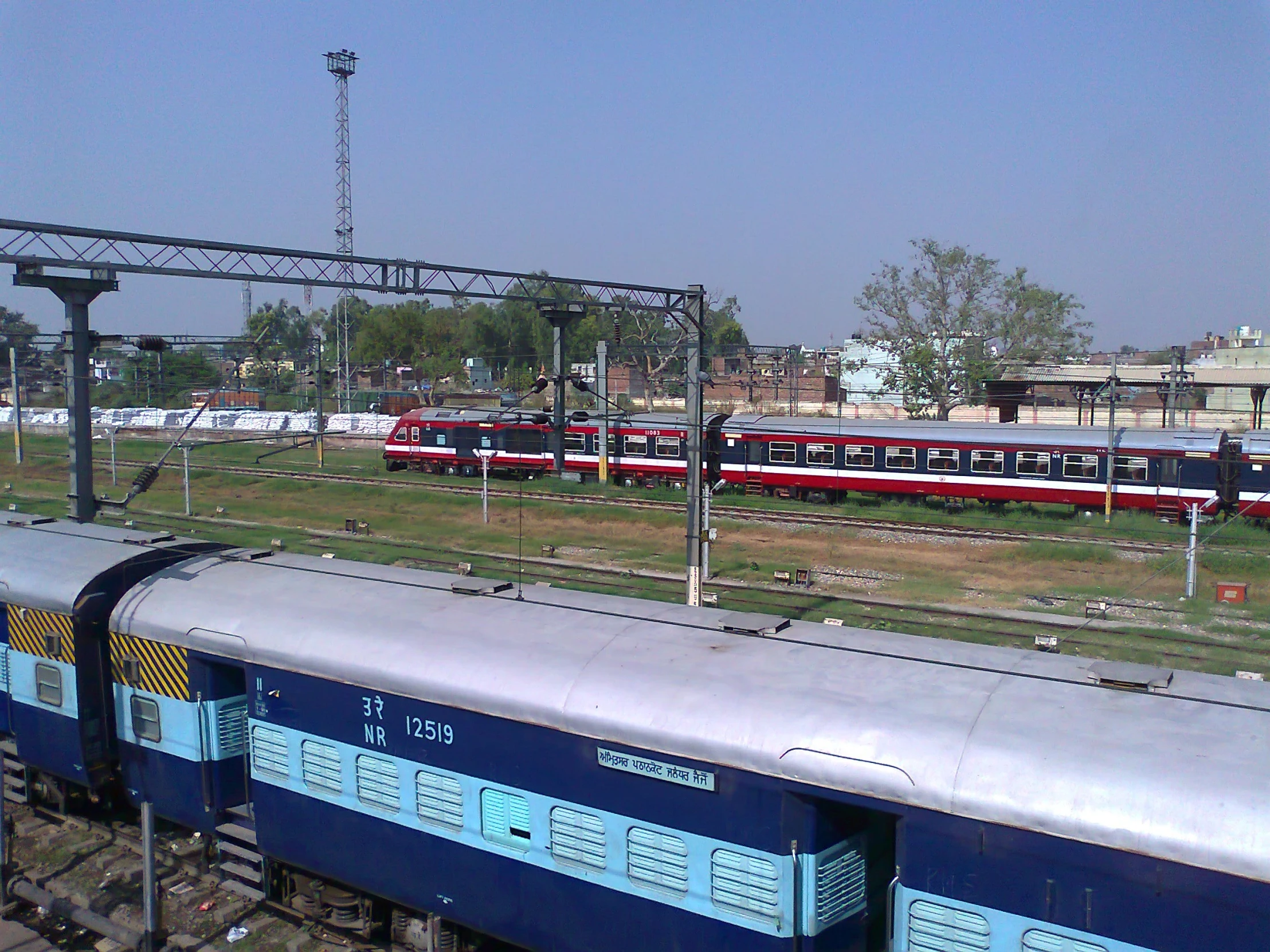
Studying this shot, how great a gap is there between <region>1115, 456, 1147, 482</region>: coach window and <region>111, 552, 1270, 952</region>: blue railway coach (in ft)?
84.5

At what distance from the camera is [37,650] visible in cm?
1066

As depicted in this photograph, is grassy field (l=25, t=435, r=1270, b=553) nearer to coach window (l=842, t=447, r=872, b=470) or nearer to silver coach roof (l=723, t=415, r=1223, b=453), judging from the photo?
coach window (l=842, t=447, r=872, b=470)

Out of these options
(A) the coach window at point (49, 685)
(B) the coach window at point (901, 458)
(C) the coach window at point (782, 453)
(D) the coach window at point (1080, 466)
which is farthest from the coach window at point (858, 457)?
(A) the coach window at point (49, 685)

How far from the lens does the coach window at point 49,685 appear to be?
10.3 m

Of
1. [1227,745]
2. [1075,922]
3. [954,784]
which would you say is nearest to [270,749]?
[954,784]

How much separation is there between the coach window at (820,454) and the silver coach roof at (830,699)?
26401mm

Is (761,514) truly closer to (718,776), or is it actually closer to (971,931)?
(718,776)

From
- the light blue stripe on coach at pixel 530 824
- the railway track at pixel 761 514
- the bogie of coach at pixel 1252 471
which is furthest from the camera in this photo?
the bogie of coach at pixel 1252 471

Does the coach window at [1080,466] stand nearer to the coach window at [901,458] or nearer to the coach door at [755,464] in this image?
the coach window at [901,458]

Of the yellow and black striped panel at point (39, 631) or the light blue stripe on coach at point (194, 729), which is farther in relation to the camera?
the yellow and black striped panel at point (39, 631)

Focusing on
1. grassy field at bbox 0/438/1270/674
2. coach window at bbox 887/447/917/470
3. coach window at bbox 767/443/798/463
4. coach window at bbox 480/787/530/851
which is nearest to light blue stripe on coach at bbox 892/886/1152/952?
coach window at bbox 480/787/530/851

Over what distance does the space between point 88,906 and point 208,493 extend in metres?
32.6

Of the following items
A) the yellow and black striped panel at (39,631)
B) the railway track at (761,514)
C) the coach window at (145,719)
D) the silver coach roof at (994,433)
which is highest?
the silver coach roof at (994,433)

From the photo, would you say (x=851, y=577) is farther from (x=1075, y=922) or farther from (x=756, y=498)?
(x=1075, y=922)
